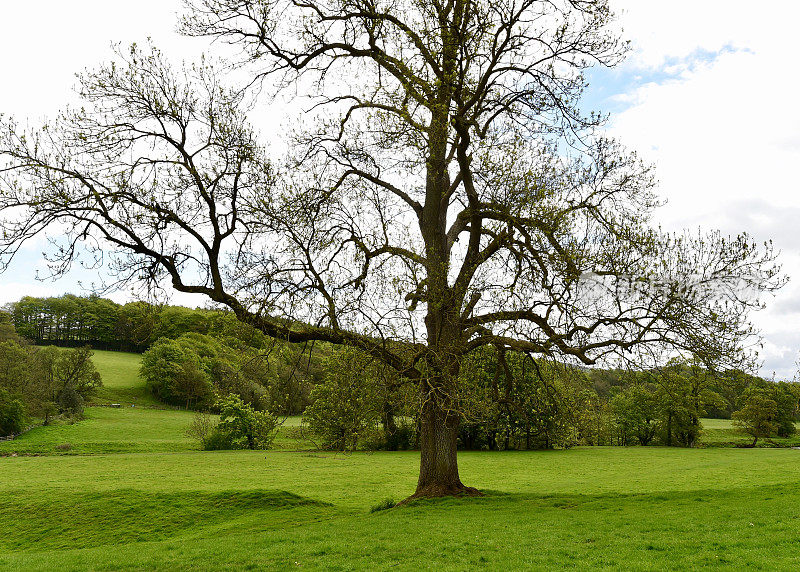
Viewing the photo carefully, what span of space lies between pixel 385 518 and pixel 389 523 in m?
0.67

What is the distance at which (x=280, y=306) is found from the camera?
1595 centimetres

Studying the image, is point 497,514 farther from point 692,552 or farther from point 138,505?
point 138,505

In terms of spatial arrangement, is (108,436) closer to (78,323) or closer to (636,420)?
(78,323)

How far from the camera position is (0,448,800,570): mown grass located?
12195mm

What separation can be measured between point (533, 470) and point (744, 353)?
27.1 m

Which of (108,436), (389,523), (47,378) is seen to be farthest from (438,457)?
(47,378)

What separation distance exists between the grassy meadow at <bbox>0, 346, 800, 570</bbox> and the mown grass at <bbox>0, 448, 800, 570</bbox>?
0.22 feet

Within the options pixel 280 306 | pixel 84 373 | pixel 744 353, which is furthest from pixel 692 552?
pixel 84 373

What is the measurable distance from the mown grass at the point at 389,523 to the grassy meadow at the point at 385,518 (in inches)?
2.7

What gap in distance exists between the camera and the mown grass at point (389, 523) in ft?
40.0

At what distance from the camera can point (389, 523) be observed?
624 inches

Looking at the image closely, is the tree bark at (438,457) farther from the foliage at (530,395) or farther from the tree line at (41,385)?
the tree line at (41,385)

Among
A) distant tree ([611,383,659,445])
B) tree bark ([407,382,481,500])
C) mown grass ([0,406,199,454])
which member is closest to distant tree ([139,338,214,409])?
mown grass ([0,406,199,454])

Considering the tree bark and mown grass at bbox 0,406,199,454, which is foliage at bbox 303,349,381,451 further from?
mown grass at bbox 0,406,199,454
